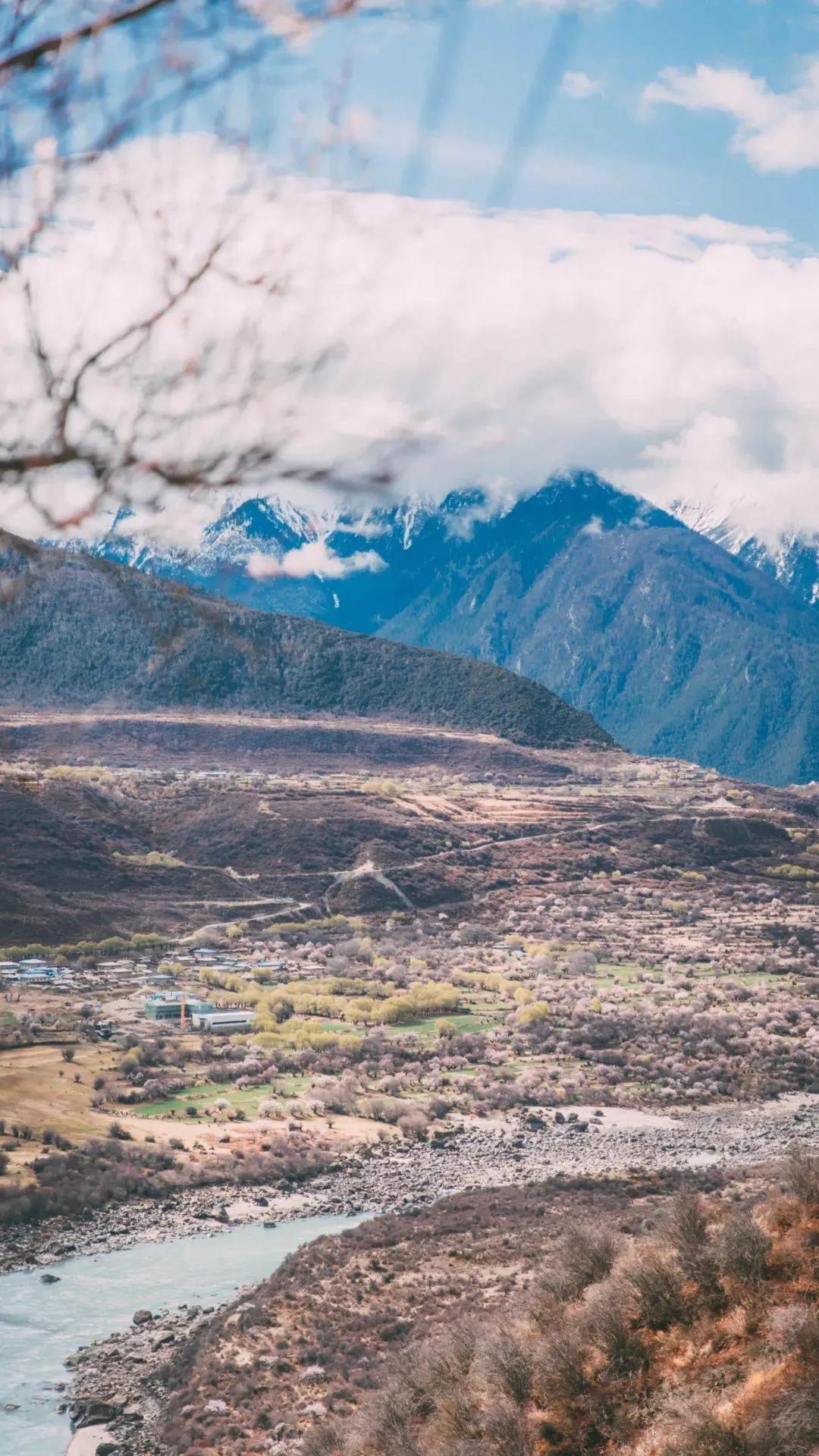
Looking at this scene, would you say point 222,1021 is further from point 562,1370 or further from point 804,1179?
point 562,1370

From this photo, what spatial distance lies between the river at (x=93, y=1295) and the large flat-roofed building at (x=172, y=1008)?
16377mm

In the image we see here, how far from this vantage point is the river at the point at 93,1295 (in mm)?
16234

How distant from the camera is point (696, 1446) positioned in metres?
9.22

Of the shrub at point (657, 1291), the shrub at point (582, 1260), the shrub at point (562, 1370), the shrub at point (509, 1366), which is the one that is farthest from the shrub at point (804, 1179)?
the shrub at point (509, 1366)

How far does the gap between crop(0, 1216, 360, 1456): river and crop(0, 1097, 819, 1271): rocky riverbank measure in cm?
58

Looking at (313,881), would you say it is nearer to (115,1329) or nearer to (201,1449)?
(115,1329)

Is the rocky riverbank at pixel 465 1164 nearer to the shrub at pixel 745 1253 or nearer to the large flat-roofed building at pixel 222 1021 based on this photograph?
the large flat-roofed building at pixel 222 1021

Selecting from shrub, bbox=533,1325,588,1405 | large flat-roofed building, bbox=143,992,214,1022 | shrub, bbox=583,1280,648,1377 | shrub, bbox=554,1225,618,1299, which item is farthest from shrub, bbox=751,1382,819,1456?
large flat-roofed building, bbox=143,992,214,1022

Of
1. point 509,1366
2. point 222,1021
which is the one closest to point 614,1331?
point 509,1366

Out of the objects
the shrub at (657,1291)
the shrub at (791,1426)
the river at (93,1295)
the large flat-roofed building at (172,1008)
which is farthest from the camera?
the large flat-roofed building at (172,1008)

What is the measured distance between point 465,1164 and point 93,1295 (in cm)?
933

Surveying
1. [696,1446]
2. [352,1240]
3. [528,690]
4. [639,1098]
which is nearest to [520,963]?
[639,1098]

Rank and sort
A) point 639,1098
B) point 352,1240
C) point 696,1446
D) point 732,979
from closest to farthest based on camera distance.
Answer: point 696,1446
point 352,1240
point 639,1098
point 732,979

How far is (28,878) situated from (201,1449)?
44.1 m
